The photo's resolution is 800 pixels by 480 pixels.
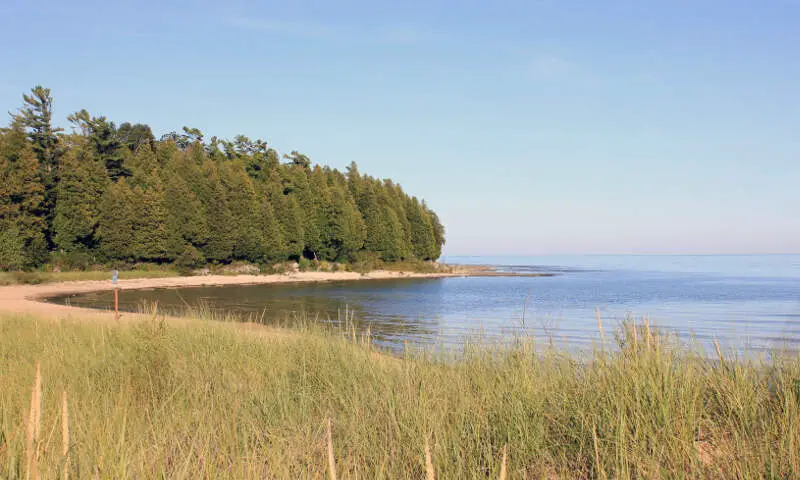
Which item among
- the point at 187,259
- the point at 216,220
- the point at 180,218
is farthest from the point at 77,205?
the point at 216,220

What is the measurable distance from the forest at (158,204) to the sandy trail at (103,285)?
10.7 ft

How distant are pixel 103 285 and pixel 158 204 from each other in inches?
420

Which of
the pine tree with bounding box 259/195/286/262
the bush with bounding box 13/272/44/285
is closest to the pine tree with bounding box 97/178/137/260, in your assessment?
the bush with bounding box 13/272/44/285

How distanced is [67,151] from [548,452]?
5338 cm

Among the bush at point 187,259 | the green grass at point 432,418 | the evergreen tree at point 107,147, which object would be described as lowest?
the green grass at point 432,418

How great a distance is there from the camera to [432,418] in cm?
425

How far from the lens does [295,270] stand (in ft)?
204

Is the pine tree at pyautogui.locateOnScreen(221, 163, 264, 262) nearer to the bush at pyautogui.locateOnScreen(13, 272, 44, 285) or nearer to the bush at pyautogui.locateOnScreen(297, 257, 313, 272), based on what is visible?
the bush at pyautogui.locateOnScreen(297, 257, 313, 272)

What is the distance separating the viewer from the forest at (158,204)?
143 ft

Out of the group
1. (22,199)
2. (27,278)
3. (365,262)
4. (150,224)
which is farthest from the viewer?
(365,262)

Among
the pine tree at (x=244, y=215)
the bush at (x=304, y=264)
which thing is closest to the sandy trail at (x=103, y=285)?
the bush at (x=304, y=264)

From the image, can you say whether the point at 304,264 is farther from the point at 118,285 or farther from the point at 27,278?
the point at 27,278

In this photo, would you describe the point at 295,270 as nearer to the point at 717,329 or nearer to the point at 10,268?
the point at 10,268

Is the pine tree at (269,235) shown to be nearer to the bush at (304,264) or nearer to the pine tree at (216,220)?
the pine tree at (216,220)
